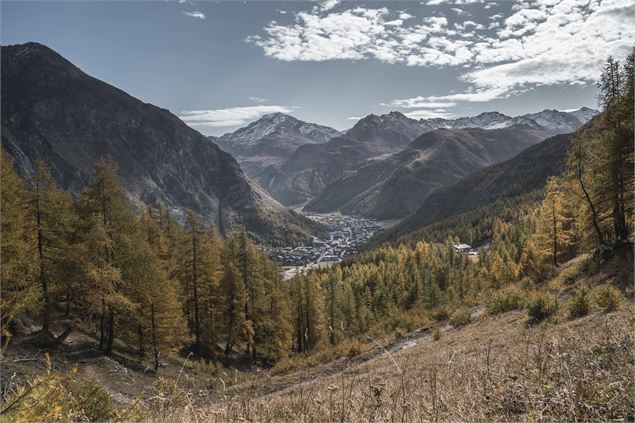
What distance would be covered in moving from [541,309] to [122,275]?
25.8 m

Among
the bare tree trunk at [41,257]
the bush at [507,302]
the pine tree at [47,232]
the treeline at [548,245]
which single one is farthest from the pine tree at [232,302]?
the bush at [507,302]

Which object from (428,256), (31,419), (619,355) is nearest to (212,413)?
(31,419)

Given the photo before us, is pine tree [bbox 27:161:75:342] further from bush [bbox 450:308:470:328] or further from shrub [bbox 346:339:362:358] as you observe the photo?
bush [bbox 450:308:470:328]

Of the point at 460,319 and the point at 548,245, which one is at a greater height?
the point at 548,245

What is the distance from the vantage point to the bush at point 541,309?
579 inches

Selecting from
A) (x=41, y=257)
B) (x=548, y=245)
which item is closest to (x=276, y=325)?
(x=41, y=257)

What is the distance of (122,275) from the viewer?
26.1 m

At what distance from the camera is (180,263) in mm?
35375

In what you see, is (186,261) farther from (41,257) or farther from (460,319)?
(460,319)

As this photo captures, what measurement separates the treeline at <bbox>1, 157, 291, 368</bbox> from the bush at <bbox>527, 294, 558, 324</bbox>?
63.4ft

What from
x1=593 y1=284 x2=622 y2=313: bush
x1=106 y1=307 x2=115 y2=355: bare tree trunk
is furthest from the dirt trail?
x1=106 y1=307 x2=115 y2=355: bare tree trunk

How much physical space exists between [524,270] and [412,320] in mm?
21006

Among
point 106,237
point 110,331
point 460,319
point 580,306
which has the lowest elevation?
point 110,331

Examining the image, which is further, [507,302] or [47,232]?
[47,232]
